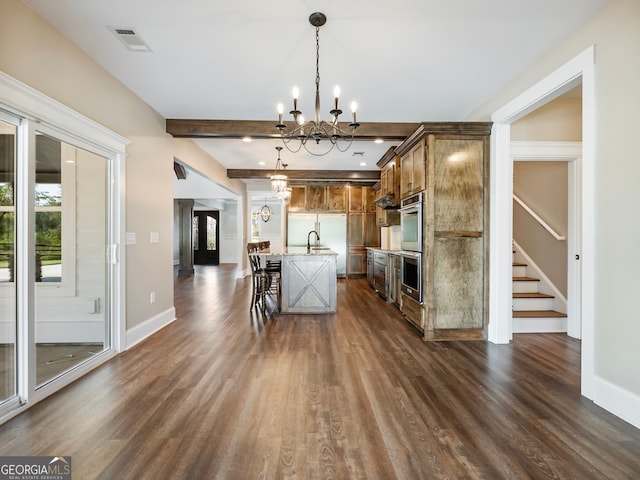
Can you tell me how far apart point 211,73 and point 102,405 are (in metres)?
2.85

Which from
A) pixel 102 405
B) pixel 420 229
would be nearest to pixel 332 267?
pixel 420 229

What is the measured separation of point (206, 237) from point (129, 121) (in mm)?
10158

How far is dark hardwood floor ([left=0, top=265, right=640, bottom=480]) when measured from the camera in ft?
4.86

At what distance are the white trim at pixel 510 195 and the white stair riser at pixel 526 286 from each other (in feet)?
3.21

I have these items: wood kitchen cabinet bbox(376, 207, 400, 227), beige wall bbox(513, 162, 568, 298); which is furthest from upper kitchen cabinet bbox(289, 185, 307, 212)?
beige wall bbox(513, 162, 568, 298)

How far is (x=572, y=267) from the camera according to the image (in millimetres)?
3529

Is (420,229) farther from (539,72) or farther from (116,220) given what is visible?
(116,220)

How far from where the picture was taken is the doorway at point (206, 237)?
41.9ft

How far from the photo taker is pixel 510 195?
10.5 feet

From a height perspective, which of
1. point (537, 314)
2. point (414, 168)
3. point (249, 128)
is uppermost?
point (249, 128)

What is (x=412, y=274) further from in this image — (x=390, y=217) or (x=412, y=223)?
(x=390, y=217)

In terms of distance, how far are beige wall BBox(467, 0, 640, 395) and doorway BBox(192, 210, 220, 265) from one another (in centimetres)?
1244

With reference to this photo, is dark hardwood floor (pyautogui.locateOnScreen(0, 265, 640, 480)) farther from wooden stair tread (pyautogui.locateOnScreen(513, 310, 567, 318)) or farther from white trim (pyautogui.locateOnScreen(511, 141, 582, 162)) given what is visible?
white trim (pyautogui.locateOnScreen(511, 141, 582, 162))

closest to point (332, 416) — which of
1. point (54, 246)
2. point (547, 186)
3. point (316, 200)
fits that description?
point (54, 246)
